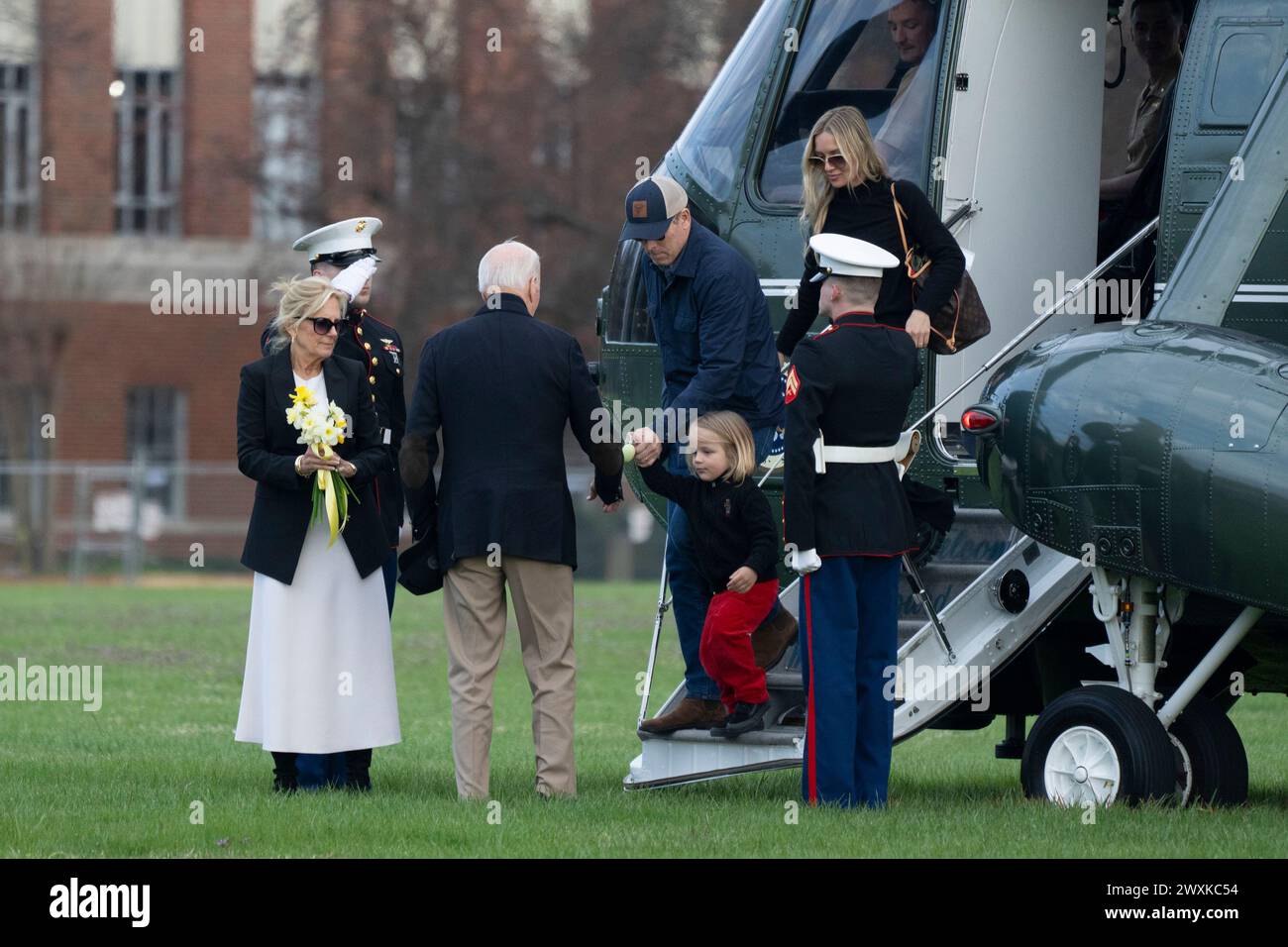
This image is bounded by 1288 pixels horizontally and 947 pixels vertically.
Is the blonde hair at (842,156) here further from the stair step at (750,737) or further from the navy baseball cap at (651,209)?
the stair step at (750,737)

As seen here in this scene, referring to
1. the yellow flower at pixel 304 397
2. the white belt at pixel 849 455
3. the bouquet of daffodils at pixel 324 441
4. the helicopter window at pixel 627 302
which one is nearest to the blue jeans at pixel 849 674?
the white belt at pixel 849 455

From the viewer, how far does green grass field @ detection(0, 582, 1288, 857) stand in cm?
735

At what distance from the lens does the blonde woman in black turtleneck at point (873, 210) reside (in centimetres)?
841

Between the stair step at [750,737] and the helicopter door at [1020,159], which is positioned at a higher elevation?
the helicopter door at [1020,159]

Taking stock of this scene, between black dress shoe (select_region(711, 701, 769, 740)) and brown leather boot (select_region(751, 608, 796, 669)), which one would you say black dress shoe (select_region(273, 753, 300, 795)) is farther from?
brown leather boot (select_region(751, 608, 796, 669))

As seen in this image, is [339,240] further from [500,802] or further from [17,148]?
[17,148]

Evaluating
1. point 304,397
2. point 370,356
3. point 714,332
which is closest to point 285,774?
point 304,397

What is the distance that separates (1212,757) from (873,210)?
2324 mm

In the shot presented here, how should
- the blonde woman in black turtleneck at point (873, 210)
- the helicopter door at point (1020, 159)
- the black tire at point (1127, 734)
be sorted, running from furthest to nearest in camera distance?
the helicopter door at point (1020, 159)
the blonde woman in black turtleneck at point (873, 210)
the black tire at point (1127, 734)

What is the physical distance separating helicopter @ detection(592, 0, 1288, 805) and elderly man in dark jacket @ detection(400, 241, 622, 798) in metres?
0.69

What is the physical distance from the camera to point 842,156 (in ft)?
27.6

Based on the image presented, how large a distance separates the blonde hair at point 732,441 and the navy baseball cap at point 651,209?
2.34 feet
